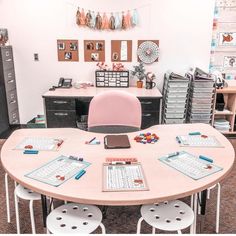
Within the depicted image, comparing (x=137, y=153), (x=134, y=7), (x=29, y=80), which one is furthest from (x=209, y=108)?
(x=29, y=80)

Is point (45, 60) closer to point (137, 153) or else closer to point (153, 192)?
point (137, 153)

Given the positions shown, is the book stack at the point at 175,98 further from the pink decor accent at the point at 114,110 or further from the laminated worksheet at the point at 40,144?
the laminated worksheet at the point at 40,144

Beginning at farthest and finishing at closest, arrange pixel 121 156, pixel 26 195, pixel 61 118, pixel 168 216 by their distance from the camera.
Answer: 1. pixel 61 118
2. pixel 26 195
3. pixel 121 156
4. pixel 168 216

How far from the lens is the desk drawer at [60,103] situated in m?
3.45

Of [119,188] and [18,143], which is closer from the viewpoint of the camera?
[119,188]

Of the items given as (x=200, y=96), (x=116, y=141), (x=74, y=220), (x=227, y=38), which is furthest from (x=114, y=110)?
(x=227, y=38)

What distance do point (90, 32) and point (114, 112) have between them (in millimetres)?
1775

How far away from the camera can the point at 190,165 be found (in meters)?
1.63

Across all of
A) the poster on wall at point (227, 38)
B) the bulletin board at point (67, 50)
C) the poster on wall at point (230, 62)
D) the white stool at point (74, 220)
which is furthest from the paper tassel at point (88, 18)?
the white stool at point (74, 220)

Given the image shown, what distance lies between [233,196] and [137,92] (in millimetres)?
1665

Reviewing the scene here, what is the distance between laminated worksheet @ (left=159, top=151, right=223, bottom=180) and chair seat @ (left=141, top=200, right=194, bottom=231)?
28 centimetres

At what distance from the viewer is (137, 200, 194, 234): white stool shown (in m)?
1.54

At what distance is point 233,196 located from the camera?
8.38 ft

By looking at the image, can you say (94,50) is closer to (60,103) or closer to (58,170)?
(60,103)
